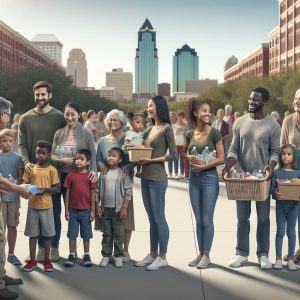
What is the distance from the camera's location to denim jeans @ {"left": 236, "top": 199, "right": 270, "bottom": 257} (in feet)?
21.9

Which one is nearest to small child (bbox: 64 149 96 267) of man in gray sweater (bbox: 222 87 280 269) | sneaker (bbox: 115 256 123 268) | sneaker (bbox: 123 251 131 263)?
sneaker (bbox: 115 256 123 268)

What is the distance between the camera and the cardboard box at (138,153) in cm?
647

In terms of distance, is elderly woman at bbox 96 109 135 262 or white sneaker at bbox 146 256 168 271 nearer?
white sneaker at bbox 146 256 168 271

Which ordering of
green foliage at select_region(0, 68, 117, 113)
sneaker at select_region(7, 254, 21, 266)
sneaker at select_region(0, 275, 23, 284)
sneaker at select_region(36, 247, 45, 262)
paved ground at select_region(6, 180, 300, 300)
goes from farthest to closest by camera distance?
green foliage at select_region(0, 68, 117, 113)
sneaker at select_region(36, 247, 45, 262)
sneaker at select_region(7, 254, 21, 266)
sneaker at select_region(0, 275, 23, 284)
paved ground at select_region(6, 180, 300, 300)

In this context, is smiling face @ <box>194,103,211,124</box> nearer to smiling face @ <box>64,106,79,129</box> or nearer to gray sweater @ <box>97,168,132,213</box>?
gray sweater @ <box>97,168,132,213</box>

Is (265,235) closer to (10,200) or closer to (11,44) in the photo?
(10,200)

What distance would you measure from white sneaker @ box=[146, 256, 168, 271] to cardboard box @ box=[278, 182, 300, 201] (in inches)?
63.4

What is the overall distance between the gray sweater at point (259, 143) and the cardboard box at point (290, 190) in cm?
33

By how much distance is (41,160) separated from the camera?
6.57 m

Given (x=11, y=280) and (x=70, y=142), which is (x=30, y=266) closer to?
(x=11, y=280)

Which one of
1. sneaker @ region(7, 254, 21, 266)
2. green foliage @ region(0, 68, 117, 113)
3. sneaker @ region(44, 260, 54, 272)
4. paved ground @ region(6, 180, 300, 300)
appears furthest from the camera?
green foliage @ region(0, 68, 117, 113)

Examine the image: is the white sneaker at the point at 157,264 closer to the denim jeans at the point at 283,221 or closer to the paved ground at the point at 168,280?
the paved ground at the point at 168,280

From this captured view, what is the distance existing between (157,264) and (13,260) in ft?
5.67

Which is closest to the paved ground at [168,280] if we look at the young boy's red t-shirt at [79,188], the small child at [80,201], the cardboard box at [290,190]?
the small child at [80,201]
